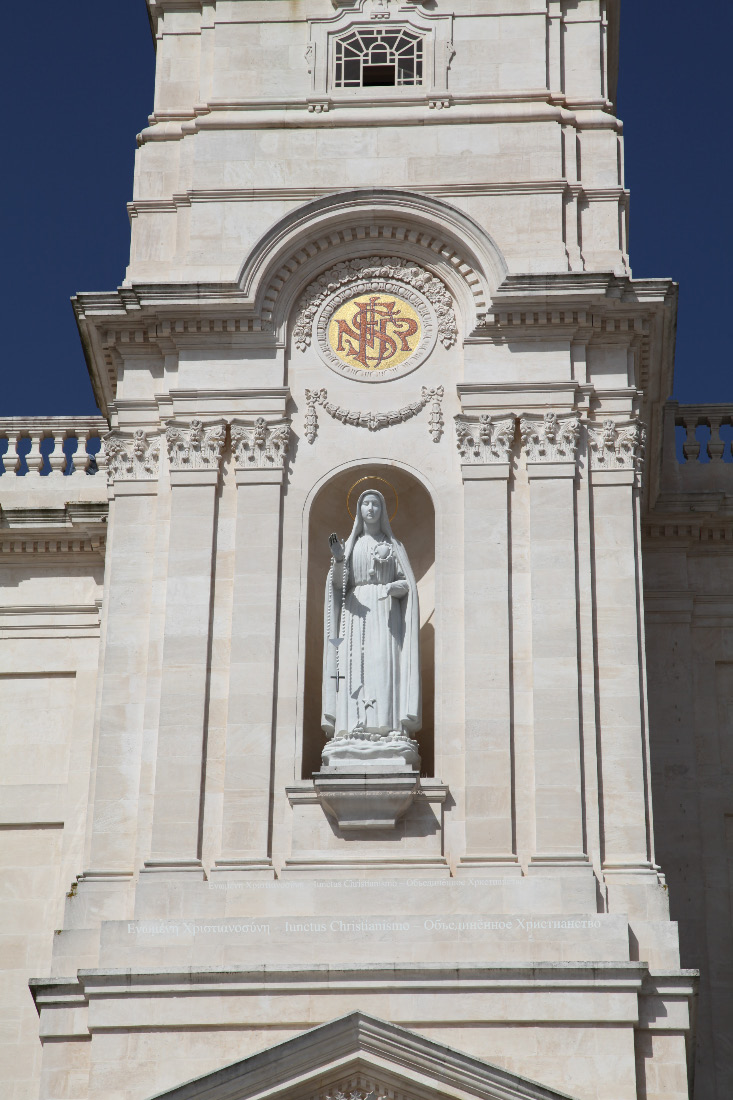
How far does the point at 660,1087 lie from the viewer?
1955 centimetres

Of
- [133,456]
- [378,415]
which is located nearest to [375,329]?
[378,415]

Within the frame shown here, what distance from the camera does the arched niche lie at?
22359 mm

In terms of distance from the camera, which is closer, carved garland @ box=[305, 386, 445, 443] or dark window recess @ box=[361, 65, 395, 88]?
carved garland @ box=[305, 386, 445, 443]

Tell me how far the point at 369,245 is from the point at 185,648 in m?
5.39

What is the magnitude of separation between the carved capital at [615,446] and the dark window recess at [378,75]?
549 centimetres

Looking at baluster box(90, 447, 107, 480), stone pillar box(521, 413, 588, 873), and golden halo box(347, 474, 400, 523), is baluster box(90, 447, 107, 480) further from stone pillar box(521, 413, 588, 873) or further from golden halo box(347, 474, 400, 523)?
stone pillar box(521, 413, 588, 873)

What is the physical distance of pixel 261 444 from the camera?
890 inches

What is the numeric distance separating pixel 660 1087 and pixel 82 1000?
5.84 m

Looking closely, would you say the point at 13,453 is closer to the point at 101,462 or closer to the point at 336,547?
the point at 101,462

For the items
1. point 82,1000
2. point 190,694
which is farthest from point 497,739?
point 82,1000

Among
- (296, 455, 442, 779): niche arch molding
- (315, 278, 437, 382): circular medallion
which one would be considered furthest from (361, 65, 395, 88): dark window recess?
(296, 455, 442, 779): niche arch molding

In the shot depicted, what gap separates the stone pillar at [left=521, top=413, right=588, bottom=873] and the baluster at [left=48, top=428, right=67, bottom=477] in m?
7.23

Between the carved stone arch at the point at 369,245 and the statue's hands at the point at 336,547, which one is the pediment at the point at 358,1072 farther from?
the carved stone arch at the point at 369,245

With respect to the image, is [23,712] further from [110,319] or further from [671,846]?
[671,846]
